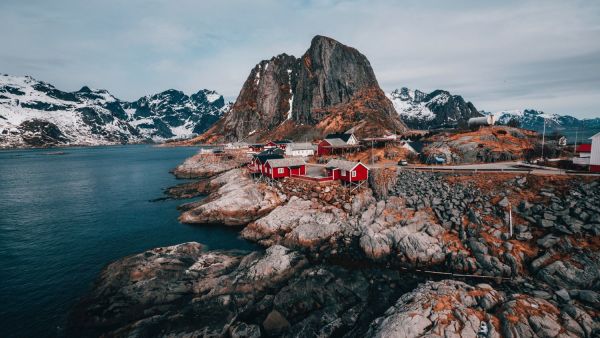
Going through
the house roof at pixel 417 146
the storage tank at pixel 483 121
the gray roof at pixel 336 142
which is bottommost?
the house roof at pixel 417 146

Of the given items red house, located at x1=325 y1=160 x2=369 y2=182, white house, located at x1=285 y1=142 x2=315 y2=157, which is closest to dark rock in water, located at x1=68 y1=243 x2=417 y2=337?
red house, located at x1=325 y1=160 x2=369 y2=182

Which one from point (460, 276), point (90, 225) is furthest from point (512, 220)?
point (90, 225)

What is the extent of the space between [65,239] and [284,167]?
1358 inches

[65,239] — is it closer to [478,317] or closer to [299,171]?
[299,171]

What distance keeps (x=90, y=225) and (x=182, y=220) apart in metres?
15.7

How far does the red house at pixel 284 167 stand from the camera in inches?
2004

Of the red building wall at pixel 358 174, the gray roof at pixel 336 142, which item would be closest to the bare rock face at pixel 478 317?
the red building wall at pixel 358 174

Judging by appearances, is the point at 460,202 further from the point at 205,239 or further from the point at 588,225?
the point at 205,239

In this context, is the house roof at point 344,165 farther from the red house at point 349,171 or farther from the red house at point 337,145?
the red house at point 337,145

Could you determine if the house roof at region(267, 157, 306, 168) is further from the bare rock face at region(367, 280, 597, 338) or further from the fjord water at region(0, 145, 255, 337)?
the bare rock face at region(367, 280, 597, 338)

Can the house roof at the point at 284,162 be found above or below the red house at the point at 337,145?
below

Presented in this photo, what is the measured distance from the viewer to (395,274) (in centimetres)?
2592

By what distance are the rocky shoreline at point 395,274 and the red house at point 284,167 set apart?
1313 centimetres

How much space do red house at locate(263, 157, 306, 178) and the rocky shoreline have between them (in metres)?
13.1
